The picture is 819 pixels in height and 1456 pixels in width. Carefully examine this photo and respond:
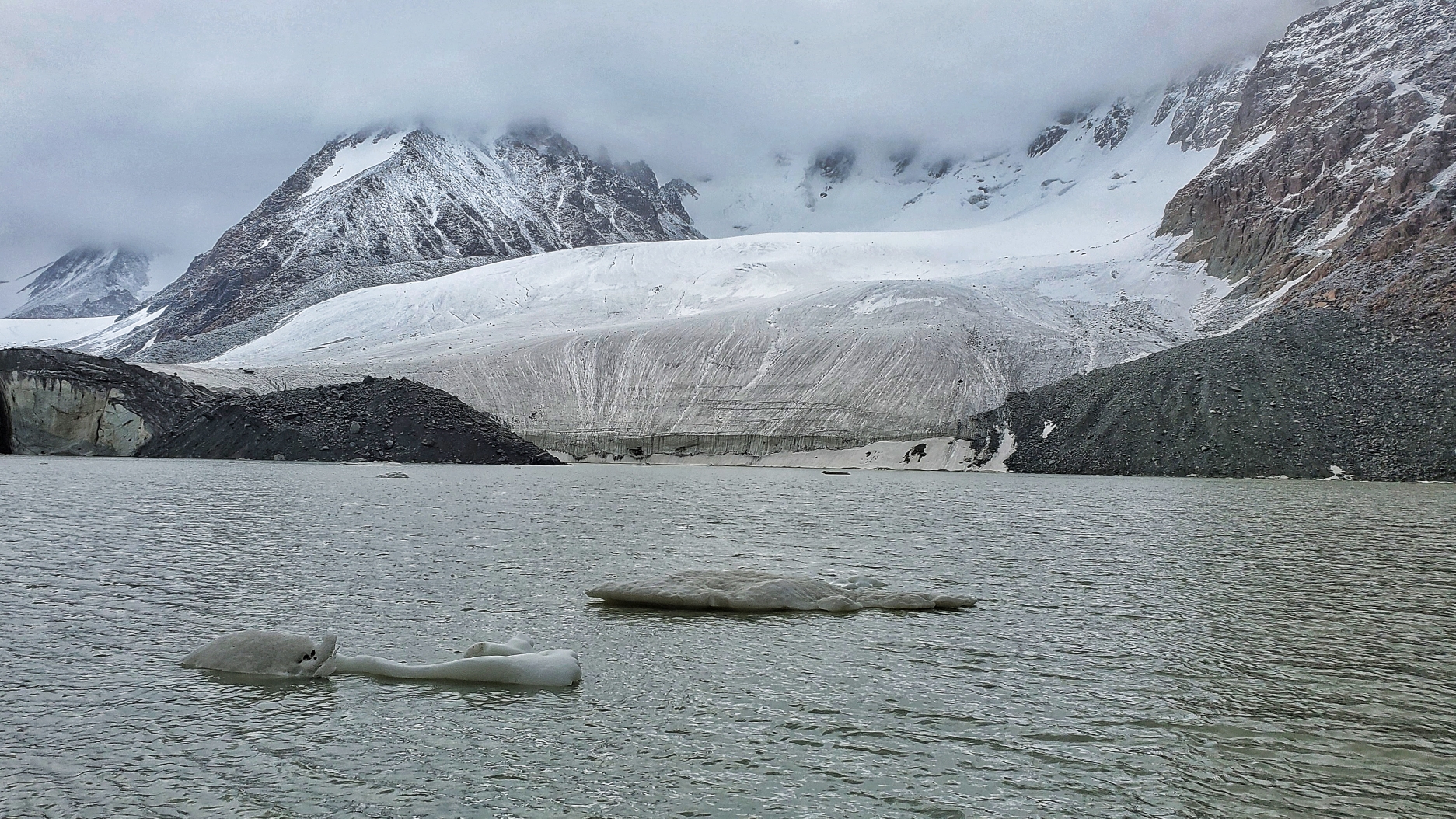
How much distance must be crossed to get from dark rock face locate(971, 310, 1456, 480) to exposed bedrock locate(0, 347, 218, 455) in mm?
50906

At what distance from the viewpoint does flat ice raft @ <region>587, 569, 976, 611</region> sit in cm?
1052

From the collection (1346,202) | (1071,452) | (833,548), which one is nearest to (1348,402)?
(1071,452)

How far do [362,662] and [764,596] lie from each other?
14.4 feet

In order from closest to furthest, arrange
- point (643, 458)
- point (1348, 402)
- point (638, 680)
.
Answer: point (638, 680) < point (1348, 402) < point (643, 458)

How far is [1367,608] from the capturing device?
10.3 meters

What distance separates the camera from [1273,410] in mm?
47094

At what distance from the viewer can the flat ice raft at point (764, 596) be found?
1052 centimetres

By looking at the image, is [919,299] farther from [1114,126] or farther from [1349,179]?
[1114,126]

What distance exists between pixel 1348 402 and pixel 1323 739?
47.4 meters

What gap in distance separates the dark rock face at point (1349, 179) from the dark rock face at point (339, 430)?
5066 cm

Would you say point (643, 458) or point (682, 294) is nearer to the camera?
point (643, 458)

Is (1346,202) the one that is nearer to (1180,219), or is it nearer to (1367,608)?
(1180,219)

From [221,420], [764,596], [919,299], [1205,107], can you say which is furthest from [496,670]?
[1205,107]

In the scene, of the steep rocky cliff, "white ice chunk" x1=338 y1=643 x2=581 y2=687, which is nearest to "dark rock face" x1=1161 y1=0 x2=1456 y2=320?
the steep rocky cliff
